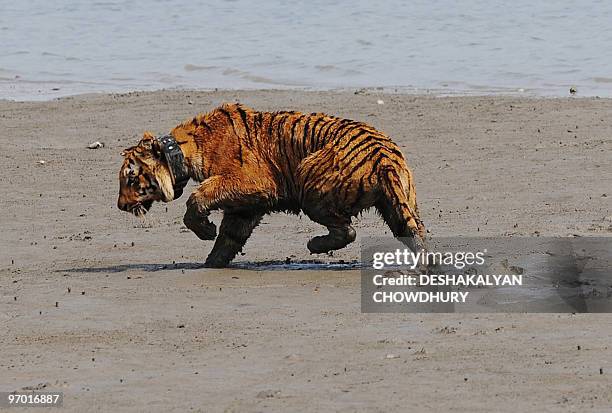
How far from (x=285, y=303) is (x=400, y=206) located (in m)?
1.15

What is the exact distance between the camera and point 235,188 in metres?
10.2

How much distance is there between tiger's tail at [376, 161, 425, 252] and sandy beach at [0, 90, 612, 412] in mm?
496

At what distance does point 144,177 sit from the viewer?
10.5 metres

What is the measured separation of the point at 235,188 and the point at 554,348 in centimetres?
323

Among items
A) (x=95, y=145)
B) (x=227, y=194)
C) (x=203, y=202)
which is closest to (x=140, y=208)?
(x=203, y=202)

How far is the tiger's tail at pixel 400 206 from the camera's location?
9734 millimetres

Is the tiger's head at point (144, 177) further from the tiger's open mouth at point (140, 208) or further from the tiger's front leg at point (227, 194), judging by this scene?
the tiger's front leg at point (227, 194)

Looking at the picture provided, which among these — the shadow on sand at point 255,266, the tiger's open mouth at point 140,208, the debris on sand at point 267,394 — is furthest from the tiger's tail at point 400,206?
the debris on sand at point 267,394

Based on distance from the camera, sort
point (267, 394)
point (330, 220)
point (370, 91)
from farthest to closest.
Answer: point (370, 91) → point (330, 220) → point (267, 394)

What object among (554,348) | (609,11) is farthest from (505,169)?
(609,11)

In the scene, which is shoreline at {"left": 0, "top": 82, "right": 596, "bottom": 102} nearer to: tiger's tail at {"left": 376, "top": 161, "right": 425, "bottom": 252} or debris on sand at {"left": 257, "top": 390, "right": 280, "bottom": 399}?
tiger's tail at {"left": 376, "top": 161, "right": 425, "bottom": 252}

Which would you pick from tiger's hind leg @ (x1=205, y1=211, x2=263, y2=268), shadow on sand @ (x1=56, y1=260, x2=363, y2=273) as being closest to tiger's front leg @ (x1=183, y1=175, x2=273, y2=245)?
tiger's hind leg @ (x1=205, y1=211, x2=263, y2=268)

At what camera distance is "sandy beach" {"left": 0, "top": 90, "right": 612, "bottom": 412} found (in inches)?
282

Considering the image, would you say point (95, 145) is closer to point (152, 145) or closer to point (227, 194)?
point (152, 145)
